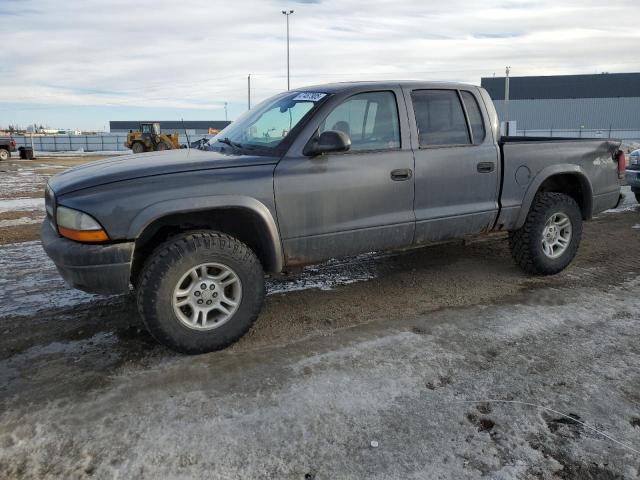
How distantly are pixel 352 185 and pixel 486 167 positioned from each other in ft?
4.59

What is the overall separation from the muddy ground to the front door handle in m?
1.08

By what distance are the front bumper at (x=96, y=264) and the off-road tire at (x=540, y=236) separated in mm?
3602

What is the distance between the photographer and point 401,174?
13.5 ft

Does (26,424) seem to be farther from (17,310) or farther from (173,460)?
(17,310)

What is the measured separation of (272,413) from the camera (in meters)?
2.80

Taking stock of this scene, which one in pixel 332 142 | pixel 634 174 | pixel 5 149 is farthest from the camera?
pixel 5 149

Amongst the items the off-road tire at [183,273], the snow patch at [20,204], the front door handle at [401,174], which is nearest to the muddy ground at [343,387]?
the off-road tire at [183,273]

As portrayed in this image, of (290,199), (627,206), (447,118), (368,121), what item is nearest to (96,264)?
(290,199)

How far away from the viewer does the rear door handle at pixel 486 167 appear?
178 inches

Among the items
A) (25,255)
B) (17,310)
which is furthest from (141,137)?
(17,310)

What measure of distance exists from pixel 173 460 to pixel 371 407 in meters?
1.06

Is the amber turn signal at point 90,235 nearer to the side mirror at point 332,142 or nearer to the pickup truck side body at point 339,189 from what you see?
the pickup truck side body at point 339,189

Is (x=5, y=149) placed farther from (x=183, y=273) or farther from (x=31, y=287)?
(x=183, y=273)

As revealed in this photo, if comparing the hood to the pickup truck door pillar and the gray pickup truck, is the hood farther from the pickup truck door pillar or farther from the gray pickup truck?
the pickup truck door pillar
